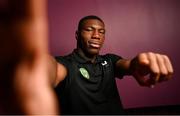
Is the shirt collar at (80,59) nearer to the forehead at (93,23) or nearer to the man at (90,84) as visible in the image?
the man at (90,84)

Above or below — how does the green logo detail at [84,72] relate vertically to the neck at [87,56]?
below

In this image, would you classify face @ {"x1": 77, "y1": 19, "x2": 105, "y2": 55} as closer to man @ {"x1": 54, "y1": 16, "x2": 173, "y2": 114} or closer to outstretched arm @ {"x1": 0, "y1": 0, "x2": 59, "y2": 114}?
man @ {"x1": 54, "y1": 16, "x2": 173, "y2": 114}

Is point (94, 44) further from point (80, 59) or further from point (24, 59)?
point (24, 59)

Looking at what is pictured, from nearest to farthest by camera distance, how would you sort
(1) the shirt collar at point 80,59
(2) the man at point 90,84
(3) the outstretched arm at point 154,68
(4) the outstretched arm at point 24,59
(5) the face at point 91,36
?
(4) the outstretched arm at point 24,59 → (3) the outstretched arm at point 154,68 → (2) the man at point 90,84 → (1) the shirt collar at point 80,59 → (5) the face at point 91,36

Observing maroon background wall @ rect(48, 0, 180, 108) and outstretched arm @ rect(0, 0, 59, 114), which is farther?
maroon background wall @ rect(48, 0, 180, 108)

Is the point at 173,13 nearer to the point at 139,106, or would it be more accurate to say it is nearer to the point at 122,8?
the point at 122,8

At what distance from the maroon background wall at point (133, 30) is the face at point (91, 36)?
62 centimetres

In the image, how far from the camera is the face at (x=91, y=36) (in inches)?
42.7

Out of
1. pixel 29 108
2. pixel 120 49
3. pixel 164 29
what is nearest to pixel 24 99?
pixel 29 108

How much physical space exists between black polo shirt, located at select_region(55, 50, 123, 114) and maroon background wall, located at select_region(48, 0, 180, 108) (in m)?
0.86

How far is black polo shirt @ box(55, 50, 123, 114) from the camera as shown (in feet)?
2.68

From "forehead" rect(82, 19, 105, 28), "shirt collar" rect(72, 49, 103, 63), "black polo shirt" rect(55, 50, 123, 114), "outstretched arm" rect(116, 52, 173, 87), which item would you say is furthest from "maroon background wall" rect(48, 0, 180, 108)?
"outstretched arm" rect(116, 52, 173, 87)

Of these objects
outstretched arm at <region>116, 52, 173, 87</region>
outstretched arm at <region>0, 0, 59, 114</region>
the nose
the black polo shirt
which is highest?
outstretched arm at <region>0, 0, 59, 114</region>

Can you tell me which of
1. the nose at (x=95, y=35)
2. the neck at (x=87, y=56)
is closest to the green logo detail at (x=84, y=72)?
the neck at (x=87, y=56)
